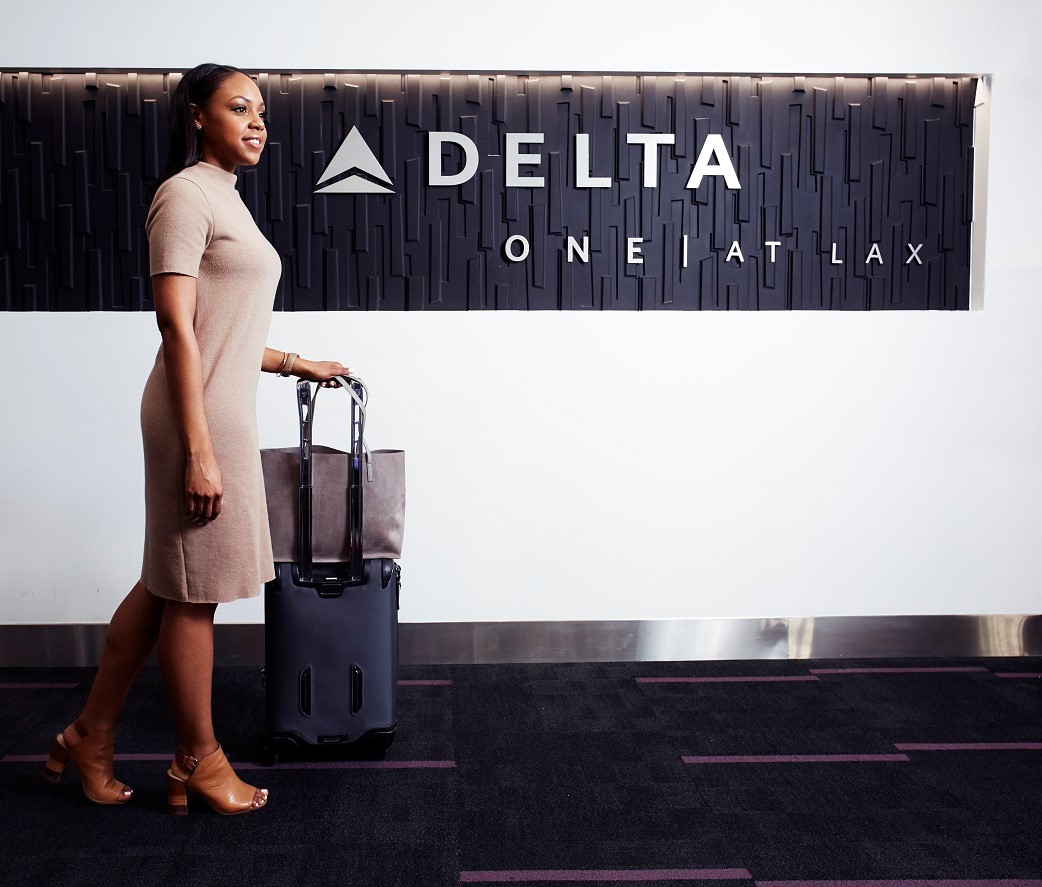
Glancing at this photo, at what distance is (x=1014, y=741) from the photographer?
2334 mm

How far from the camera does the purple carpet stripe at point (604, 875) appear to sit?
5.51 feet

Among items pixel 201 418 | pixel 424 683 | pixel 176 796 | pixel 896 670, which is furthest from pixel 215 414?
pixel 896 670

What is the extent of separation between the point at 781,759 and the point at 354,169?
2137mm

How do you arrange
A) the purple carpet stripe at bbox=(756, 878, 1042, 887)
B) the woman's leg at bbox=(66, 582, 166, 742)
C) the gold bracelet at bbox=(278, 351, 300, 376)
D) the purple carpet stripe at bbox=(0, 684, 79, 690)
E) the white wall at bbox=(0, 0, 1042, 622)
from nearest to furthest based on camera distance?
1. the purple carpet stripe at bbox=(756, 878, 1042, 887)
2. the woman's leg at bbox=(66, 582, 166, 742)
3. the gold bracelet at bbox=(278, 351, 300, 376)
4. the purple carpet stripe at bbox=(0, 684, 79, 690)
5. the white wall at bbox=(0, 0, 1042, 622)

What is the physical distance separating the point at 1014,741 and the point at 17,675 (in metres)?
2.86

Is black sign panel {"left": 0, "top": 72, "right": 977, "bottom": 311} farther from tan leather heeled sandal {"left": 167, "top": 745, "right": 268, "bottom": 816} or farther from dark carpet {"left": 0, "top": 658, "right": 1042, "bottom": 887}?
tan leather heeled sandal {"left": 167, "top": 745, "right": 268, "bottom": 816}

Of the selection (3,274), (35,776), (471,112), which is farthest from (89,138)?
(35,776)

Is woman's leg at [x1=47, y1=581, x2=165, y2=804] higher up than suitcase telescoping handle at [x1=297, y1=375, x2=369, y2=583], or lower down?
lower down

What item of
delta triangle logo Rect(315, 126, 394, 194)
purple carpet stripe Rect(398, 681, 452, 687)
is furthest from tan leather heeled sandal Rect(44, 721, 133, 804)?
delta triangle logo Rect(315, 126, 394, 194)

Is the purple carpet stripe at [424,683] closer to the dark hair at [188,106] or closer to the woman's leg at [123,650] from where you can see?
the woman's leg at [123,650]

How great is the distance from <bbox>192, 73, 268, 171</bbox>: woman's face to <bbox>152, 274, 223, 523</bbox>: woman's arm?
30cm

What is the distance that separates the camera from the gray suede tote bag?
2182 millimetres

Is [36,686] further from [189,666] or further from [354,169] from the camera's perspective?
[354,169]

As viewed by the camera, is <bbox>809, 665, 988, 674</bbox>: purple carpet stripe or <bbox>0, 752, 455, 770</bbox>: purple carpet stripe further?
<bbox>809, 665, 988, 674</bbox>: purple carpet stripe
